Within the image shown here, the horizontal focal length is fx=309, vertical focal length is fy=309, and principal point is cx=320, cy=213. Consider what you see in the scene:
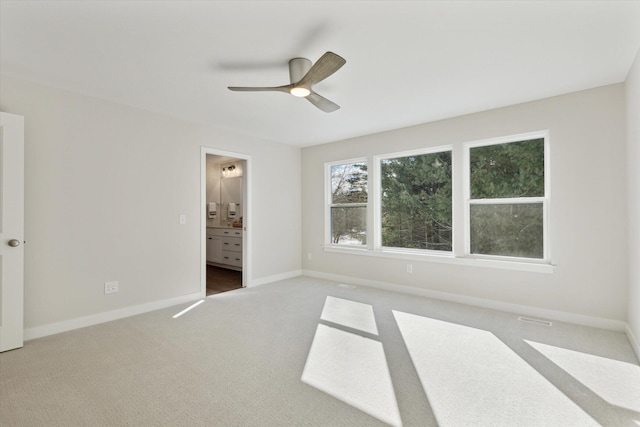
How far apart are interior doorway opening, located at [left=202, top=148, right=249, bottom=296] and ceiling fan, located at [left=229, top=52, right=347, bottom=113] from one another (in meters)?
3.34

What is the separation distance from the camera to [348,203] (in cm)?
529

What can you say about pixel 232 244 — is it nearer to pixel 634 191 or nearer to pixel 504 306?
pixel 504 306

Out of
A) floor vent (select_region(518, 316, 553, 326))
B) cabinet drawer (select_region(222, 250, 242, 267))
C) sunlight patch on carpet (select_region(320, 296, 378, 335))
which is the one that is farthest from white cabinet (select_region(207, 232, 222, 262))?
floor vent (select_region(518, 316, 553, 326))

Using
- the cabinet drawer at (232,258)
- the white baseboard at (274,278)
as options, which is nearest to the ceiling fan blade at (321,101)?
the white baseboard at (274,278)

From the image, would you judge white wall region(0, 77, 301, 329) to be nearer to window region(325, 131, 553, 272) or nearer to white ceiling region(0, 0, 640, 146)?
white ceiling region(0, 0, 640, 146)

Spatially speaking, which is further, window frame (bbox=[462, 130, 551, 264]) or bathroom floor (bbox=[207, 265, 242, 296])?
bathroom floor (bbox=[207, 265, 242, 296])

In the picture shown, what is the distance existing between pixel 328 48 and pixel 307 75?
287mm

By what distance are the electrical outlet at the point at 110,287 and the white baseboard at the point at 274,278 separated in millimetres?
1870

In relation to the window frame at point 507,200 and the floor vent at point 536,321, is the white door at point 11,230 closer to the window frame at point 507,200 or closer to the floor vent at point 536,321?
the window frame at point 507,200

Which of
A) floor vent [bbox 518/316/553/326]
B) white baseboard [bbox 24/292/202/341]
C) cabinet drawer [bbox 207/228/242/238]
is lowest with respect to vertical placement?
floor vent [bbox 518/316/553/326]

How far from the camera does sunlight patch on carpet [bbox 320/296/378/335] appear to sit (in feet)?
10.5

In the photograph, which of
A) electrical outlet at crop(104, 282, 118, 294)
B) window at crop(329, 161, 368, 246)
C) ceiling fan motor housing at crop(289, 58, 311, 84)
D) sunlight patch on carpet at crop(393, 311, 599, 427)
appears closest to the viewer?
sunlight patch on carpet at crop(393, 311, 599, 427)

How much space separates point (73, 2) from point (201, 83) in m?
1.17

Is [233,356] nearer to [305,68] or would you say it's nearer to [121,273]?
[121,273]
